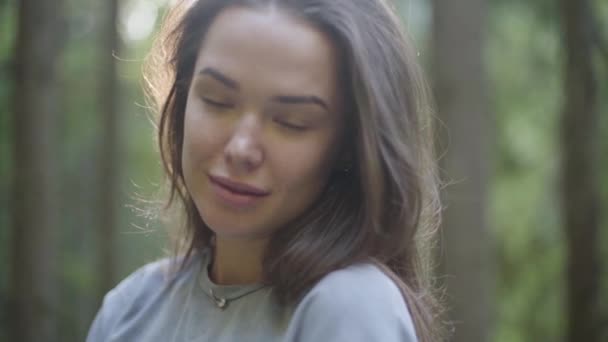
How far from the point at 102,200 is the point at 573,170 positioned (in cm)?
576

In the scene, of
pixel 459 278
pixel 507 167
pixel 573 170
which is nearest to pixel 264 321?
pixel 459 278

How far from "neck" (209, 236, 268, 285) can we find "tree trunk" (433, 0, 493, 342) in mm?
2713

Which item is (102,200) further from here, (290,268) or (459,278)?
(290,268)

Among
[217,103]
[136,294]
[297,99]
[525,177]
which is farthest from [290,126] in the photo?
[525,177]

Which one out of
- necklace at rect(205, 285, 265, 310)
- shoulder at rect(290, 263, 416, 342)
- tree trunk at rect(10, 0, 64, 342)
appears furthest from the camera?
tree trunk at rect(10, 0, 64, 342)

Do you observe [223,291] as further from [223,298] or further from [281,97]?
[281,97]

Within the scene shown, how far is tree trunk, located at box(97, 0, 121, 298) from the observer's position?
940 cm

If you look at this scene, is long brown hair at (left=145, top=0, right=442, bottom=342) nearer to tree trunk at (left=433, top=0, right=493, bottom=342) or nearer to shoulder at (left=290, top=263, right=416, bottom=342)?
shoulder at (left=290, top=263, right=416, bottom=342)

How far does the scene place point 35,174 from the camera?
5.31 metres

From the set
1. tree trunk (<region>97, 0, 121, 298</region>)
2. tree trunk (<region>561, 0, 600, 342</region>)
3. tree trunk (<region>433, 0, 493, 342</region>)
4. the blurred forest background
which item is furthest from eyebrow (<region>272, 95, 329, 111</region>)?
tree trunk (<region>97, 0, 121, 298</region>)

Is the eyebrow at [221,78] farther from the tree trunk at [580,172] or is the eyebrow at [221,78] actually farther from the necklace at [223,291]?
the tree trunk at [580,172]

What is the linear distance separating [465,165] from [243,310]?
3.00 m

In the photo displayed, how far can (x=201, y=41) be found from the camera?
6.07 feet

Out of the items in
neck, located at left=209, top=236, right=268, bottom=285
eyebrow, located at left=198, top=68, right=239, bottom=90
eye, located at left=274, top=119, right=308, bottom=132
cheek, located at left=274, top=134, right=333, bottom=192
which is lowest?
neck, located at left=209, top=236, right=268, bottom=285
